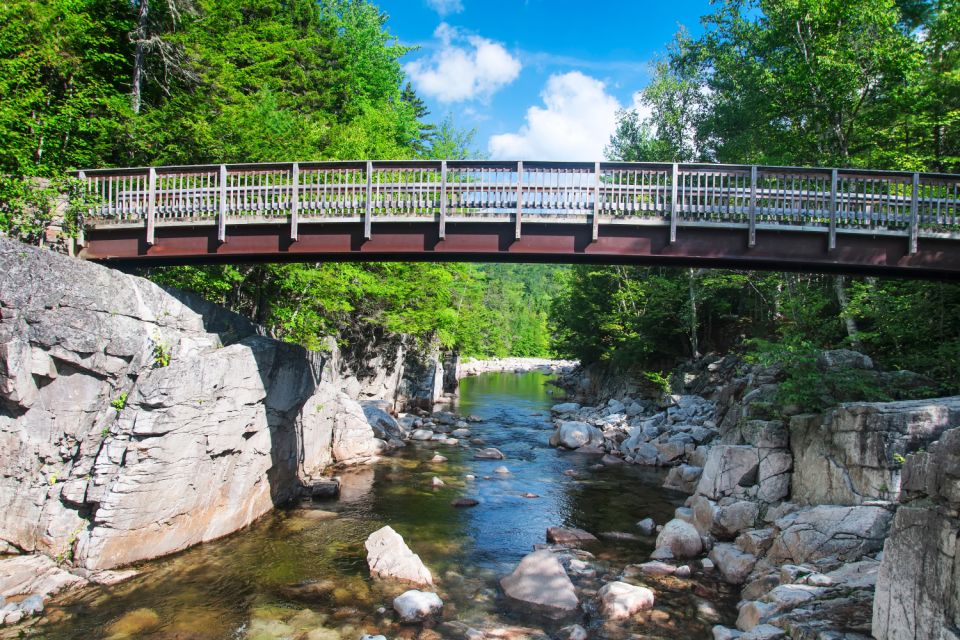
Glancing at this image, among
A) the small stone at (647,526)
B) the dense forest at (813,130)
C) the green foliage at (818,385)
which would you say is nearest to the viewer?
the green foliage at (818,385)

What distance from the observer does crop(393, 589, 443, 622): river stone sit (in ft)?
33.0

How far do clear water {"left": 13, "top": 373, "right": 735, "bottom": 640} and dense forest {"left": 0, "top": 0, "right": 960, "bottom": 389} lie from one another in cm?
668

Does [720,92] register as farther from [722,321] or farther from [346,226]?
[346,226]

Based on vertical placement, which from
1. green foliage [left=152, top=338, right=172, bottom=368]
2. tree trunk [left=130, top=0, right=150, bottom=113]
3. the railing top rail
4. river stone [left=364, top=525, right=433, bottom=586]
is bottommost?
river stone [left=364, top=525, right=433, bottom=586]

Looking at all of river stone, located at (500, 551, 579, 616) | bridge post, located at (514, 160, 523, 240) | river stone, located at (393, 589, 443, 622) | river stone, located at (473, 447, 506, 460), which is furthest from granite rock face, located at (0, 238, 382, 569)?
river stone, located at (473, 447, 506, 460)

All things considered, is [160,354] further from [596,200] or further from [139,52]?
[139,52]

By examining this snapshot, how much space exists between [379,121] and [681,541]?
23722 millimetres

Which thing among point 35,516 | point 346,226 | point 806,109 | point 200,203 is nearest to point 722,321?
point 806,109

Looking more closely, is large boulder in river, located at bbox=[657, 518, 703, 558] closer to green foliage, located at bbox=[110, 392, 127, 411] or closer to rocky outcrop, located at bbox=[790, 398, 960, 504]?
rocky outcrop, located at bbox=[790, 398, 960, 504]

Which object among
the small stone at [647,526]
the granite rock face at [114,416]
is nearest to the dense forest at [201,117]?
the granite rock face at [114,416]

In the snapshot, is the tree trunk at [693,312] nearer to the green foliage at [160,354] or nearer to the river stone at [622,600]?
the river stone at [622,600]

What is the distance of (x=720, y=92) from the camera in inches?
1302

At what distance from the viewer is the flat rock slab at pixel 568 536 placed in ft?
45.6

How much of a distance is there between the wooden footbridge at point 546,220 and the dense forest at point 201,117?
118 inches
